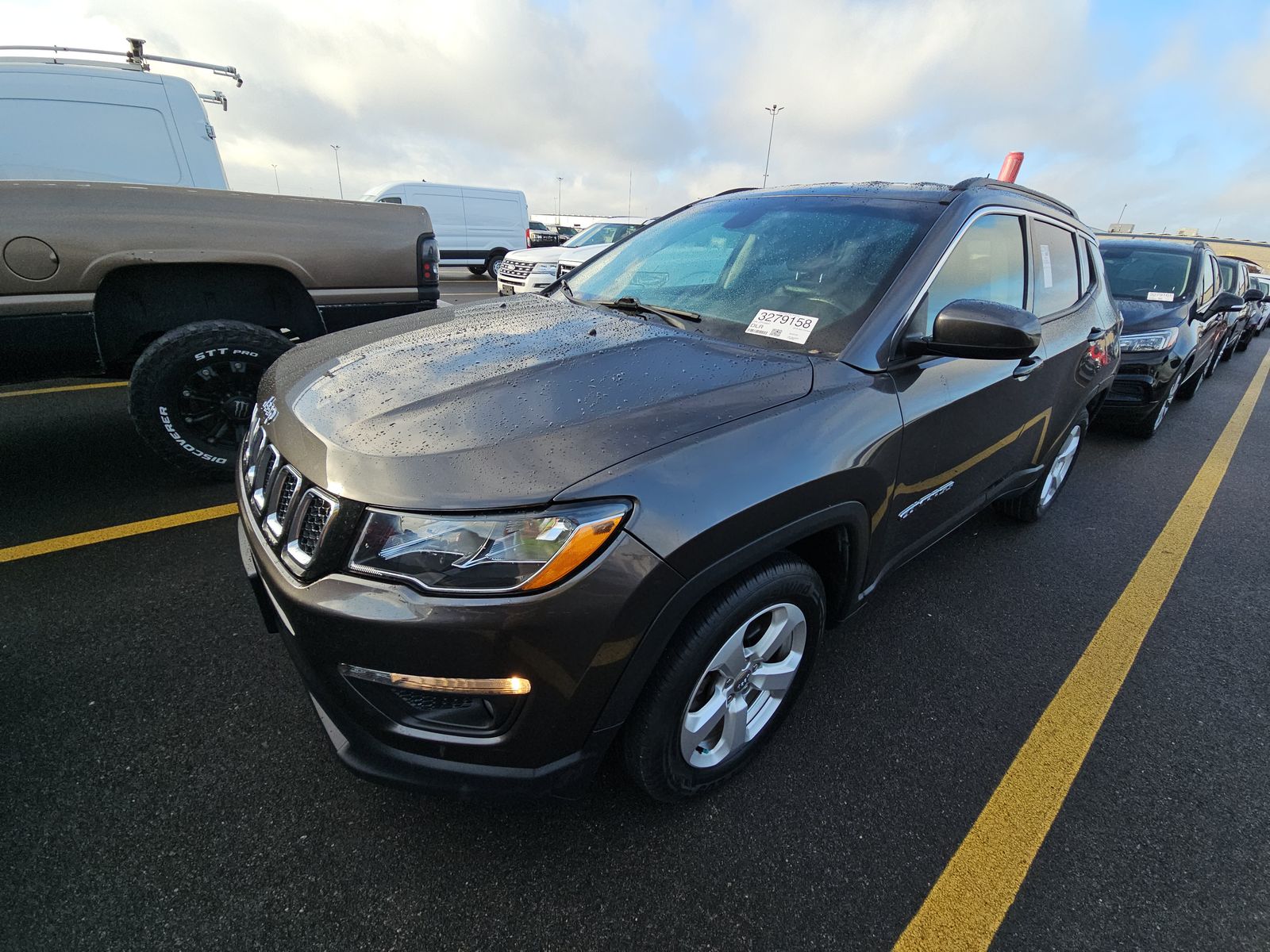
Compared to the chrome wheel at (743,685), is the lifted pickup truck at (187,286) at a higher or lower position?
higher

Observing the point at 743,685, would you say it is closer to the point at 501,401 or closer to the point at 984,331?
the point at 501,401

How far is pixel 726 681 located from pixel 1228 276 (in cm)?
1250

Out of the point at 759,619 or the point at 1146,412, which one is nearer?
the point at 759,619

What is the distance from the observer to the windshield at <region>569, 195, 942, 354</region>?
1.96 metres

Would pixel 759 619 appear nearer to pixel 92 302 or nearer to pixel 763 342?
pixel 763 342

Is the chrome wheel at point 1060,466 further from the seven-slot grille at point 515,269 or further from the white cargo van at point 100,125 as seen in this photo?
the seven-slot grille at point 515,269

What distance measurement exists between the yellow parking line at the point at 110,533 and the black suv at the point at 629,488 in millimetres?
1515

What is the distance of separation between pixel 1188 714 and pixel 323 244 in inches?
177

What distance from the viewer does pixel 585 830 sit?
1.68 m

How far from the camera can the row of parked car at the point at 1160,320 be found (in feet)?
16.9

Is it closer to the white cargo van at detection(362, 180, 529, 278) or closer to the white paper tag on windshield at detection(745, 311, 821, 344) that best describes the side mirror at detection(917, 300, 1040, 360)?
the white paper tag on windshield at detection(745, 311, 821, 344)

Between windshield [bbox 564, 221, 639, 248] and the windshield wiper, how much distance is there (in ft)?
32.8

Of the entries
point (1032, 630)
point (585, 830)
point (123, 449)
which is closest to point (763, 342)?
point (585, 830)

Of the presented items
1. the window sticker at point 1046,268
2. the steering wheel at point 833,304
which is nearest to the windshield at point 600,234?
the window sticker at point 1046,268
